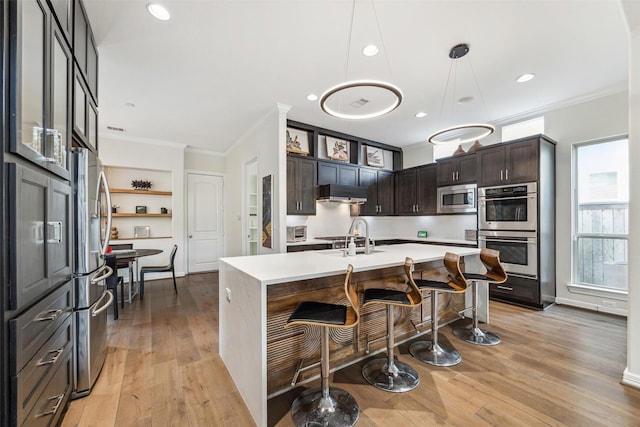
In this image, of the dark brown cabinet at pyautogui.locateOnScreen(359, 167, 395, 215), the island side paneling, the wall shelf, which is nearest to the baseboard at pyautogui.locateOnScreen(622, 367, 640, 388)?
the island side paneling

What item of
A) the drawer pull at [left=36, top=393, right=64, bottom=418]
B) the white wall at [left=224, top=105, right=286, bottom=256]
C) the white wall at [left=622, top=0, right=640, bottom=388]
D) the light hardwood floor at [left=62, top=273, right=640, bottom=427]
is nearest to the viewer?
the drawer pull at [left=36, top=393, right=64, bottom=418]

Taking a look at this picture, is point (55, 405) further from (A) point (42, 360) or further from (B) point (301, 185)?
(B) point (301, 185)

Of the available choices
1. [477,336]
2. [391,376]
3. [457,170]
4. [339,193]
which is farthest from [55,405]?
[457,170]

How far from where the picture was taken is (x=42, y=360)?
133 cm

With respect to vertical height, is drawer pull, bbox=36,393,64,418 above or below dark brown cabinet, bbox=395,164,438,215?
below

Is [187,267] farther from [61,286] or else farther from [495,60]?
[495,60]

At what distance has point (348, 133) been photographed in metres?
5.23

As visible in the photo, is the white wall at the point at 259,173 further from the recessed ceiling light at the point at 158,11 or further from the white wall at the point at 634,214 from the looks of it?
the white wall at the point at 634,214

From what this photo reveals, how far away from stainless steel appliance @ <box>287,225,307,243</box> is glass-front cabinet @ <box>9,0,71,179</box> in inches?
124

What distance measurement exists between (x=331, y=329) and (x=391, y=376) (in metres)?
0.57

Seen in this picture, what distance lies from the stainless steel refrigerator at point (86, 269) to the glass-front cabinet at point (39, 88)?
18cm

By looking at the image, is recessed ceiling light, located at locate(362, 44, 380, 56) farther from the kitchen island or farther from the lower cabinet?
the lower cabinet

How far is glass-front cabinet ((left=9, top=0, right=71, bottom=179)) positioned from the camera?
1.07 meters

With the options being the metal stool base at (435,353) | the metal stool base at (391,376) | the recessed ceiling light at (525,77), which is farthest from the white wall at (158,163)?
the recessed ceiling light at (525,77)
